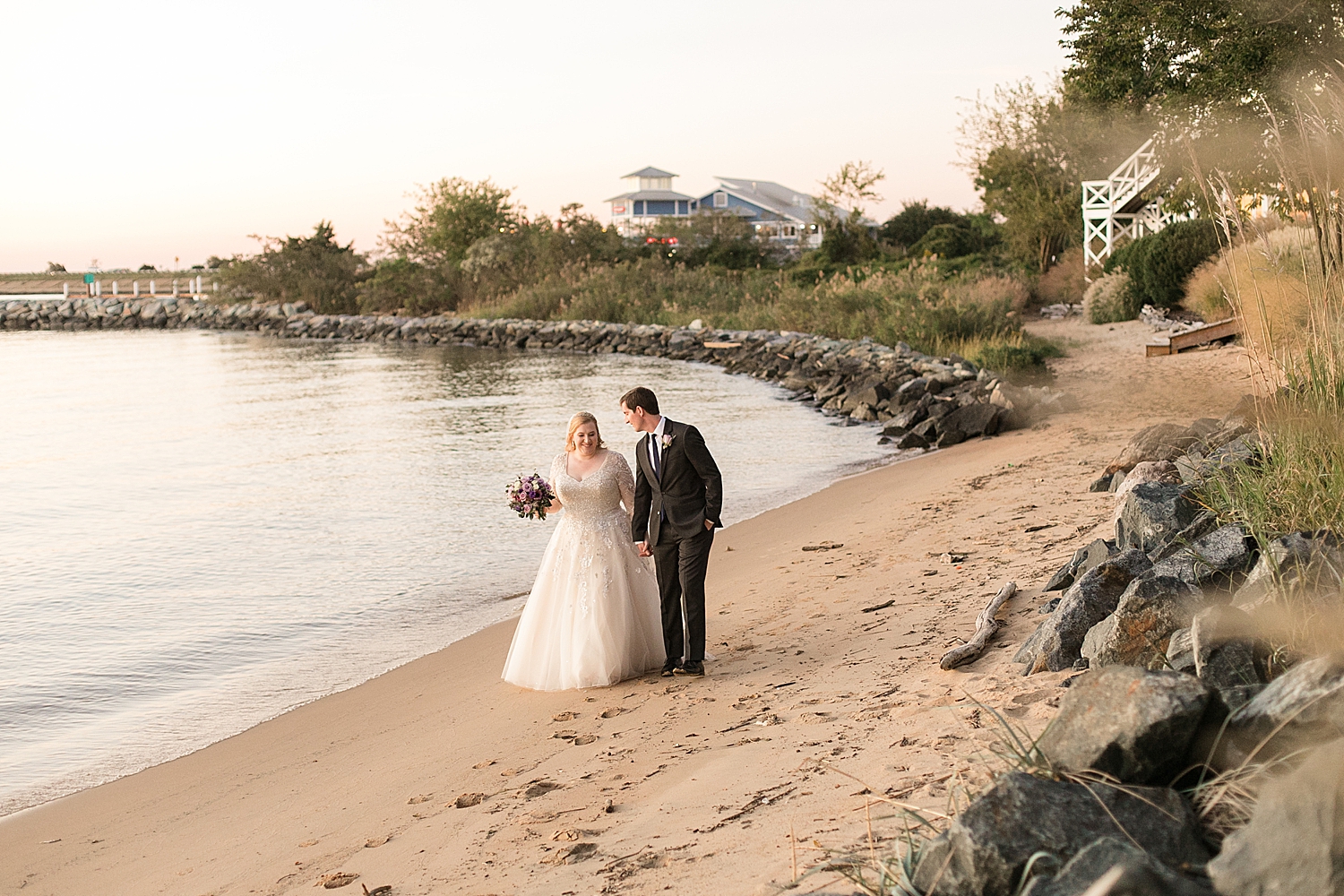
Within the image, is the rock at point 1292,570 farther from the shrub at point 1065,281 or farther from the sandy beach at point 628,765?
the shrub at point 1065,281

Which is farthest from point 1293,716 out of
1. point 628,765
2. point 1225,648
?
point 628,765

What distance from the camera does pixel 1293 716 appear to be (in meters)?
3.46

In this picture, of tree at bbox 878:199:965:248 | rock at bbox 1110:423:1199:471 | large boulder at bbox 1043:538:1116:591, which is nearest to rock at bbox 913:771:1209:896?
large boulder at bbox 1043:538:1116:591

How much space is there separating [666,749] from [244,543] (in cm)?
923

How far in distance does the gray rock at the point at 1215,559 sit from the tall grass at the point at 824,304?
1777cm

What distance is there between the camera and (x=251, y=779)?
263 inches

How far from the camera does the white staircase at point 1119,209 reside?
35469mm

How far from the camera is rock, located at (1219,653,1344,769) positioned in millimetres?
3426

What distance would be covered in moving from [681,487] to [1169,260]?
2373cm

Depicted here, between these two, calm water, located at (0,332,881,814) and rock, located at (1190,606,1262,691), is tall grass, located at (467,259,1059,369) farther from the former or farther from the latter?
rock, located at (1190,606,1262,691)

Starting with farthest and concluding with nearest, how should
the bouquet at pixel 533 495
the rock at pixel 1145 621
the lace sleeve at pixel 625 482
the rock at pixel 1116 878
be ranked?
the bouquet at pixel 533 495
the lace sleeve at pixel 625 482
the rock at pixel 1145 621
the rock at pixel 1116 878

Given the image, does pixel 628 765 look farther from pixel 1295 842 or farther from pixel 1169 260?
pixel 1169 260

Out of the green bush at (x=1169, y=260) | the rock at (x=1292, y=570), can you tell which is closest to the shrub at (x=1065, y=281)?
the green bush at (x=1169, y=260)

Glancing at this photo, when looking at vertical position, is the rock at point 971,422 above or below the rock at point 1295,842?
below
